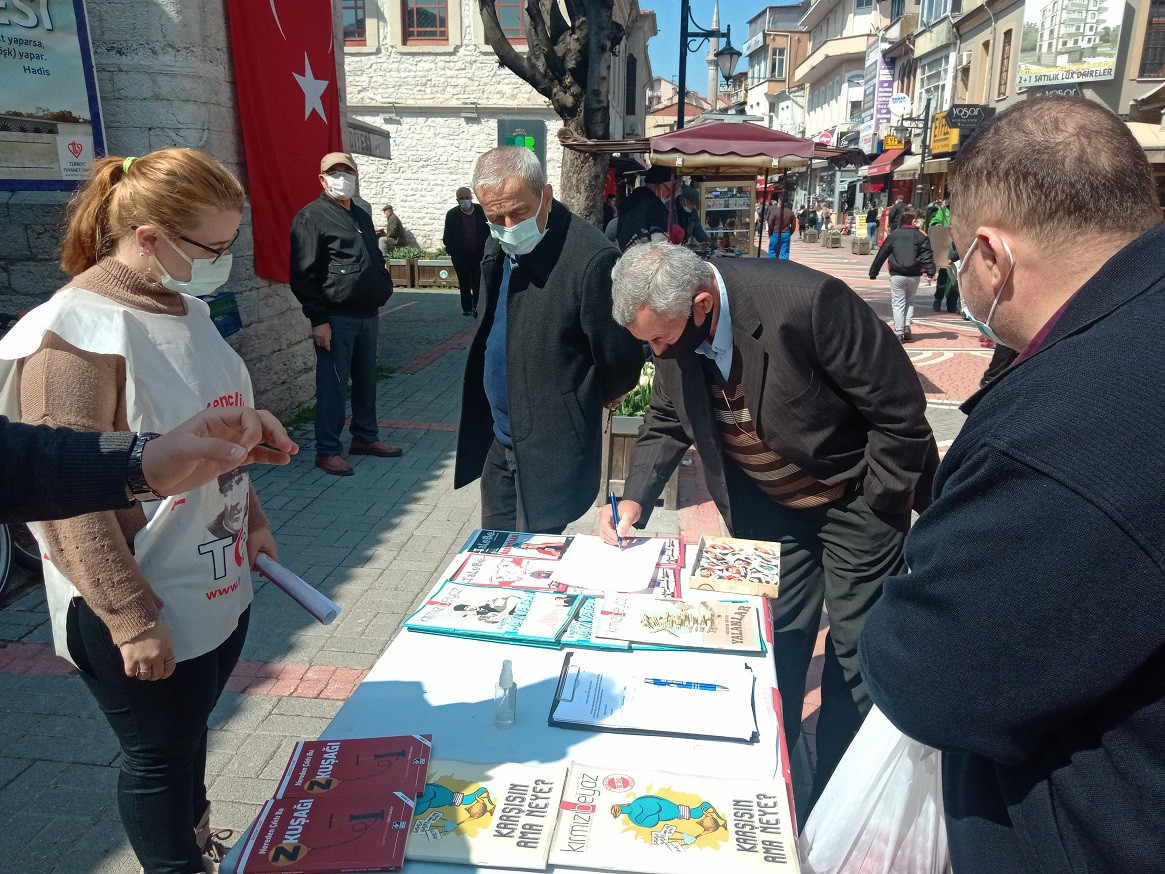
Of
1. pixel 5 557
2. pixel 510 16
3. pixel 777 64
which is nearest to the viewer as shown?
pixel 5 557

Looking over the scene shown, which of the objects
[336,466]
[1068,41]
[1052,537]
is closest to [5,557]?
[336,466]

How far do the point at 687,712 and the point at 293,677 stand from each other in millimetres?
A: 2353

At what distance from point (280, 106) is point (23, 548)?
4.14 metres

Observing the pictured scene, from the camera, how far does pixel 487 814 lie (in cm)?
148

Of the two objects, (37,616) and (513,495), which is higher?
(513,495)

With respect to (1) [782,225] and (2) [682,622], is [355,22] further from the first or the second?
(2) [682,622]

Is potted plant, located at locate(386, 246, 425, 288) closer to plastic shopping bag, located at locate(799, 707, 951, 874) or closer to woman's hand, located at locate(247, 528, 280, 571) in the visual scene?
woman's hand, located at locate(247, 528, 280, 571)

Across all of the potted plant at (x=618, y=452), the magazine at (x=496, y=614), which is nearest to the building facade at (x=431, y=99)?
the potted plant at (x=618, y=452)

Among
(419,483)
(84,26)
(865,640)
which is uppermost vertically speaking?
(84,26)

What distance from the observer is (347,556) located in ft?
15.6

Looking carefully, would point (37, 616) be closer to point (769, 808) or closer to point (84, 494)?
point (84, 494)

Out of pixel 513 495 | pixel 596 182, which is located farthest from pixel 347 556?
pixel 596 182

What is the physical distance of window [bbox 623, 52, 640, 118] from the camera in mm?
33156

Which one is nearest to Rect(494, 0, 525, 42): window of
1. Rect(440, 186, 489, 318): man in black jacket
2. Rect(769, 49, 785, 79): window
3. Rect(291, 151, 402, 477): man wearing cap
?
Rect(440, 186, 489, 318): man in black jacket
